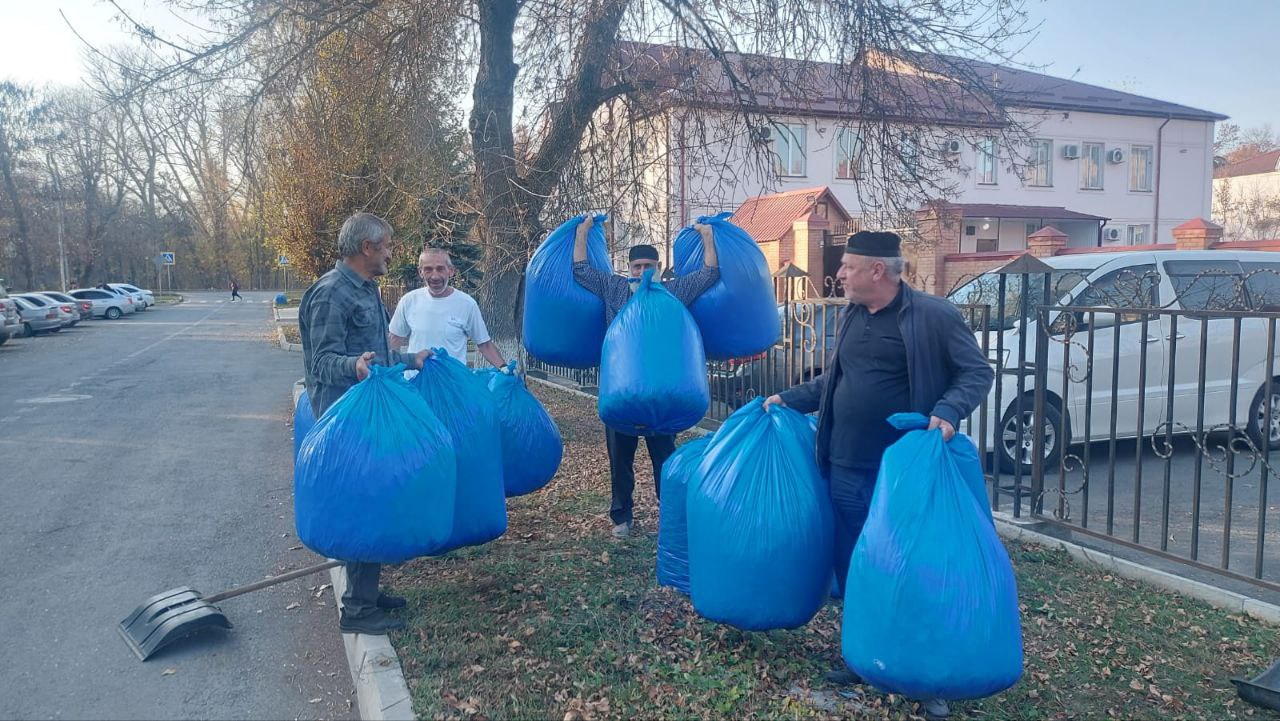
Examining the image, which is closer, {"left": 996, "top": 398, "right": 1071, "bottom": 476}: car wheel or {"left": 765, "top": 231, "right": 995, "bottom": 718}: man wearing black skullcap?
{"left": 765, "top": 231, "right": 995, "bottom": 718}: man wearing black skullcap

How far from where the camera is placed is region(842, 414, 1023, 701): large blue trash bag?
2553mm

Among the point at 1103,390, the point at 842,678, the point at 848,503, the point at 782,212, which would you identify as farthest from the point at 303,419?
the point at 782,212

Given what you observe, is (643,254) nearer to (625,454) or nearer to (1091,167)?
(625,454)

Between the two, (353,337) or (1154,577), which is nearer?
(353,337)

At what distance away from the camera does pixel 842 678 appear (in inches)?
126

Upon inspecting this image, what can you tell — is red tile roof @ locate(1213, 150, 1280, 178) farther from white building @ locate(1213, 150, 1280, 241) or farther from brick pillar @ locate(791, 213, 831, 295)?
brick pillar @ locate(791, 213, 831, 295)

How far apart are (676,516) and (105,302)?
39.8m

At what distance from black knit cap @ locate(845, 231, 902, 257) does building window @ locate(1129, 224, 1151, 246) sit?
110ft

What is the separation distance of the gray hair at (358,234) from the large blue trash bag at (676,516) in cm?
169

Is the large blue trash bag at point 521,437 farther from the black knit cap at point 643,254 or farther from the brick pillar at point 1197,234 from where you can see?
the brick pillar at point 1197,234

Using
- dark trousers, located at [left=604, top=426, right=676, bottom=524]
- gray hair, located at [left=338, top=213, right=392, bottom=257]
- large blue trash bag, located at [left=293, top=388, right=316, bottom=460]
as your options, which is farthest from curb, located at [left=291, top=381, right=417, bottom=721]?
A: gray hair, located at [left=338, top=213, right=392, bottom=257]

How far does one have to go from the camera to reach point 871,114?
7.07 meters

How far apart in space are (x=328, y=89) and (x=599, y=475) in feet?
17.0

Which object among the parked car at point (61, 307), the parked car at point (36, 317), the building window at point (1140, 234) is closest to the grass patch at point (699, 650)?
the parked car at point (36, 317)
